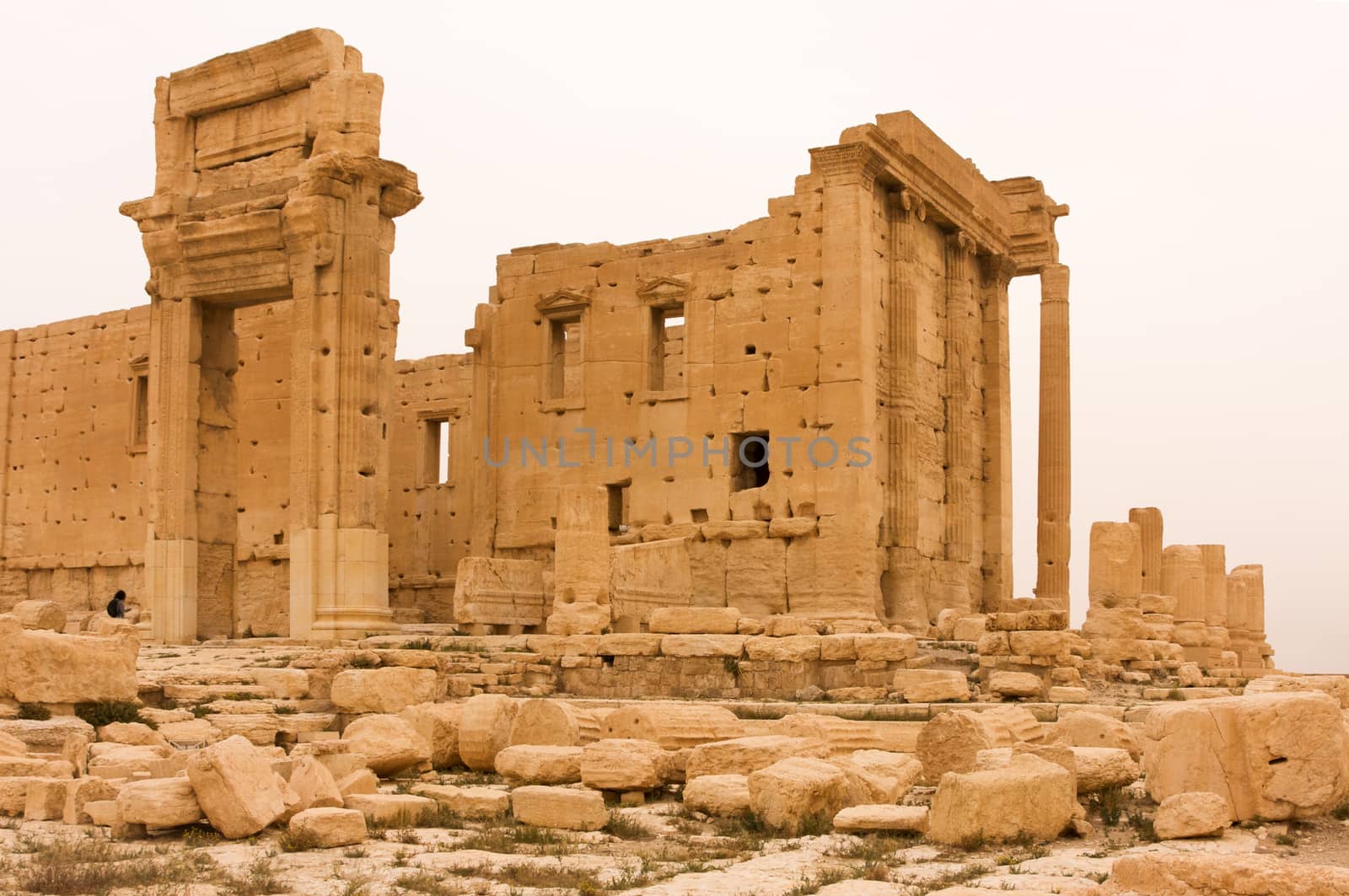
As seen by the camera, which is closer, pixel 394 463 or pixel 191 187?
pixel 191 187

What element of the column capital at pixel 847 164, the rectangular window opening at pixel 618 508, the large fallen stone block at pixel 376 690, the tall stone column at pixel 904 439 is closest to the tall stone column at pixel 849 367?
the column capital at pixel 847 164

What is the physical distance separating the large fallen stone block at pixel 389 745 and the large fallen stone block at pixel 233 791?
2524 mm

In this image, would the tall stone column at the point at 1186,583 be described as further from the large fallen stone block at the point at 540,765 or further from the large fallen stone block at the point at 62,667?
the large fallen stone block at the point at 62,667

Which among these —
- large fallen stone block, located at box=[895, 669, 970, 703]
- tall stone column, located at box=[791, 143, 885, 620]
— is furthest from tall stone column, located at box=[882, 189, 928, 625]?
large fallen stone block, located at box=[895, 669, 970, 703]

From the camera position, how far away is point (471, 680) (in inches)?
688

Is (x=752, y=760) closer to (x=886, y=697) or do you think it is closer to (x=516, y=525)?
(x=886, y=697)

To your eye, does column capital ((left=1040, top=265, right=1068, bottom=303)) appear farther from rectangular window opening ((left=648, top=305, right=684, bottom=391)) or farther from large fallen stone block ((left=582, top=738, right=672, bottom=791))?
large fallen stone block ((left=582, top=738, right=672, bottom=791))

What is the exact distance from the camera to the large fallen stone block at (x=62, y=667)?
13602 mm

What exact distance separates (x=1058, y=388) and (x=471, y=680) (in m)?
15.0

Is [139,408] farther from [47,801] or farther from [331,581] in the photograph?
[47,801]

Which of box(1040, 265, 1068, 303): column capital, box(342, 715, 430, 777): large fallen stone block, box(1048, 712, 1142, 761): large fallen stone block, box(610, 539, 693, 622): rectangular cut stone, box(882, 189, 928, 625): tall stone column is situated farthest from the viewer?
box(1040, 265, 1068, 303): column capital

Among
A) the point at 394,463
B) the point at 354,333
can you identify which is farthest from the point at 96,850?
the point at 394,463

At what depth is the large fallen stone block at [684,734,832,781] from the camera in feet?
36.9

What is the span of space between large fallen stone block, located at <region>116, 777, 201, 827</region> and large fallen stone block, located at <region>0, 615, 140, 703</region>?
4685 mm
